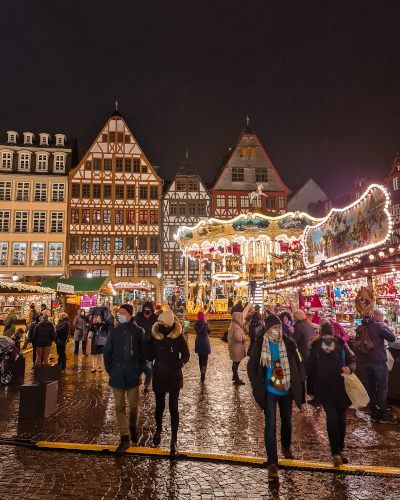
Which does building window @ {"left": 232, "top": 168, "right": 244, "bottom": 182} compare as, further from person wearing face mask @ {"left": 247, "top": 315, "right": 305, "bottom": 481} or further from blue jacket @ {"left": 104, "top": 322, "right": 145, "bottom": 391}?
person wearing face mask @ {"left": 247, "top": 315, "right": 305, "bottom": 481}

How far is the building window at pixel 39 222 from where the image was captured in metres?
32.8

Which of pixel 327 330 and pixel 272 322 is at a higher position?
pixel 272 322

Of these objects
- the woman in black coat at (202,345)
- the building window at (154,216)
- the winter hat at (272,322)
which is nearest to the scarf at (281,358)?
the winter hat at (272,322)

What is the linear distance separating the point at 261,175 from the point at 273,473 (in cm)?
3302

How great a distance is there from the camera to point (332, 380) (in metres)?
4.42

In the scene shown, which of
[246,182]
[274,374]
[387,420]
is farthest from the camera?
[246,182]

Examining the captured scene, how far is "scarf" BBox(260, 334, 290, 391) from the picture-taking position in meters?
4.29

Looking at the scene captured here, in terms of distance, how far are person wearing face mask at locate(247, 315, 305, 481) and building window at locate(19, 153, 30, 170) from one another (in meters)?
33.7

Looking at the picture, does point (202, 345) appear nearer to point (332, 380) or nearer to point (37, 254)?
point (332, 380)

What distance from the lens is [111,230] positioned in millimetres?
32938

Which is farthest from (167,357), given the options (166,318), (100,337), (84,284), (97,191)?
(97,191)

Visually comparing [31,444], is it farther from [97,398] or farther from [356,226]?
[356,226]

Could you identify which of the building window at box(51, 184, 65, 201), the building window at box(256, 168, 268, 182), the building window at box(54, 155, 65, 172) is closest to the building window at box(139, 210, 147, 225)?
the building window at box(51, 184, 65, 201)

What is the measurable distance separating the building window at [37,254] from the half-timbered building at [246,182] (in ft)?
46.9
